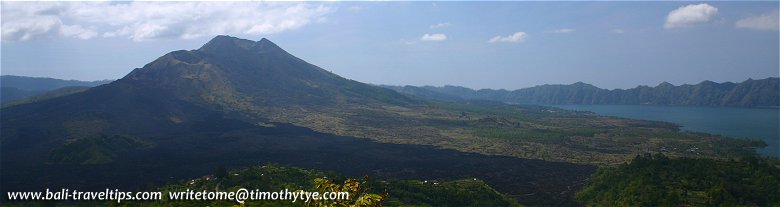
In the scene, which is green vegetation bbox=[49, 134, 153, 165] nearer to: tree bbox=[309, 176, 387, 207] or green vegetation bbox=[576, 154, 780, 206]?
green vegetation bbox=[576, 154, 780, 206]

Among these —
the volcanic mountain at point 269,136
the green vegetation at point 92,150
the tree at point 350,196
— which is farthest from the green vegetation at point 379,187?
the tree at point 350,196

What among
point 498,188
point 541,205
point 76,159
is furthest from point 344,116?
point 541,205

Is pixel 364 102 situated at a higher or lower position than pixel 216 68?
lower

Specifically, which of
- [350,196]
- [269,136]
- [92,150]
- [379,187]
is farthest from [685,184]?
[92,150]

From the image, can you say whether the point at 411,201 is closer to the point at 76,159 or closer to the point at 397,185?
the point at 397,185

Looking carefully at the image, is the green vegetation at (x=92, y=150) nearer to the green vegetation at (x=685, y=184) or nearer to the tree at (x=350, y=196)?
the green vegetation at (x=685, y=184)

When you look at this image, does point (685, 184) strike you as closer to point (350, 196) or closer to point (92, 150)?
point (350, 196)
